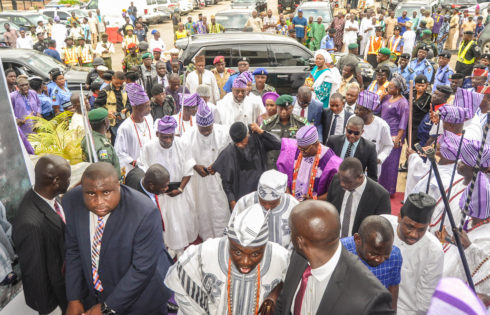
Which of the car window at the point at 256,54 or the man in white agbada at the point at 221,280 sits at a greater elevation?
the car window at the point at 256,54

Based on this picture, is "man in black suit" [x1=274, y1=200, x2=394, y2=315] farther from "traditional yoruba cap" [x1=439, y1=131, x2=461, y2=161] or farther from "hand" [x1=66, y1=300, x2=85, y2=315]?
"traditional yoruba cap" [x1=439, y1=131, x2=461, y2=161]

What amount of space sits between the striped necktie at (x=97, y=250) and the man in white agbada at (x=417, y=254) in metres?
2.24

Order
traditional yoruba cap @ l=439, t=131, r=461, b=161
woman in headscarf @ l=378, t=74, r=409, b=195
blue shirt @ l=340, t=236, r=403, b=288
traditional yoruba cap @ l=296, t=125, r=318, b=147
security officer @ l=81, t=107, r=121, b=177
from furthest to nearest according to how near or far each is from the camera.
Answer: woman in headscarf @ l=378, t=74, r=409, b=195, security officer @ l=81, t=107, r=121, b=177, traditional yoruba cap @ l=296, t=125, r=318, b=147, traditional yoruba cap @ l=439, t=131, r=461, b=161, blue shirt @ l=340, t=236, r=403, b=288

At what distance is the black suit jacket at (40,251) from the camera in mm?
2789

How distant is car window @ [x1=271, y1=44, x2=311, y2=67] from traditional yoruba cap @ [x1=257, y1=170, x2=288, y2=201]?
6611 mm

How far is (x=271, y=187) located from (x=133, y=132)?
9.06 ft

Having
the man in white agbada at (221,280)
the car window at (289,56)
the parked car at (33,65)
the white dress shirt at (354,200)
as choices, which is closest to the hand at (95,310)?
the man in white agbada at (221,280)

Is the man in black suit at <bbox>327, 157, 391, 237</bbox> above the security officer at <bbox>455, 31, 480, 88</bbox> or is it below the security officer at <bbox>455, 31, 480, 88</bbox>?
below

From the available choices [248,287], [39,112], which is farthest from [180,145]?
[39,112]

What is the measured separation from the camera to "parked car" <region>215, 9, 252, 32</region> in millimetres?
16453

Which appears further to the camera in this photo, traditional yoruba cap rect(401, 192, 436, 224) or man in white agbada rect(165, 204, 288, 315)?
traditional yoruba cap rect(401, 192, 436, 224)

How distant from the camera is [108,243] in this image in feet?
8.77

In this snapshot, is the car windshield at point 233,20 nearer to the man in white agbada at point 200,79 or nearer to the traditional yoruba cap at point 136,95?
the man in white agbada at point 200,79

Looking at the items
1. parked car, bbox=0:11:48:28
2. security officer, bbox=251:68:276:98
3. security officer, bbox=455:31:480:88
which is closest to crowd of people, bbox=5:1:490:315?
security officer, bbox=251:68:276:98
